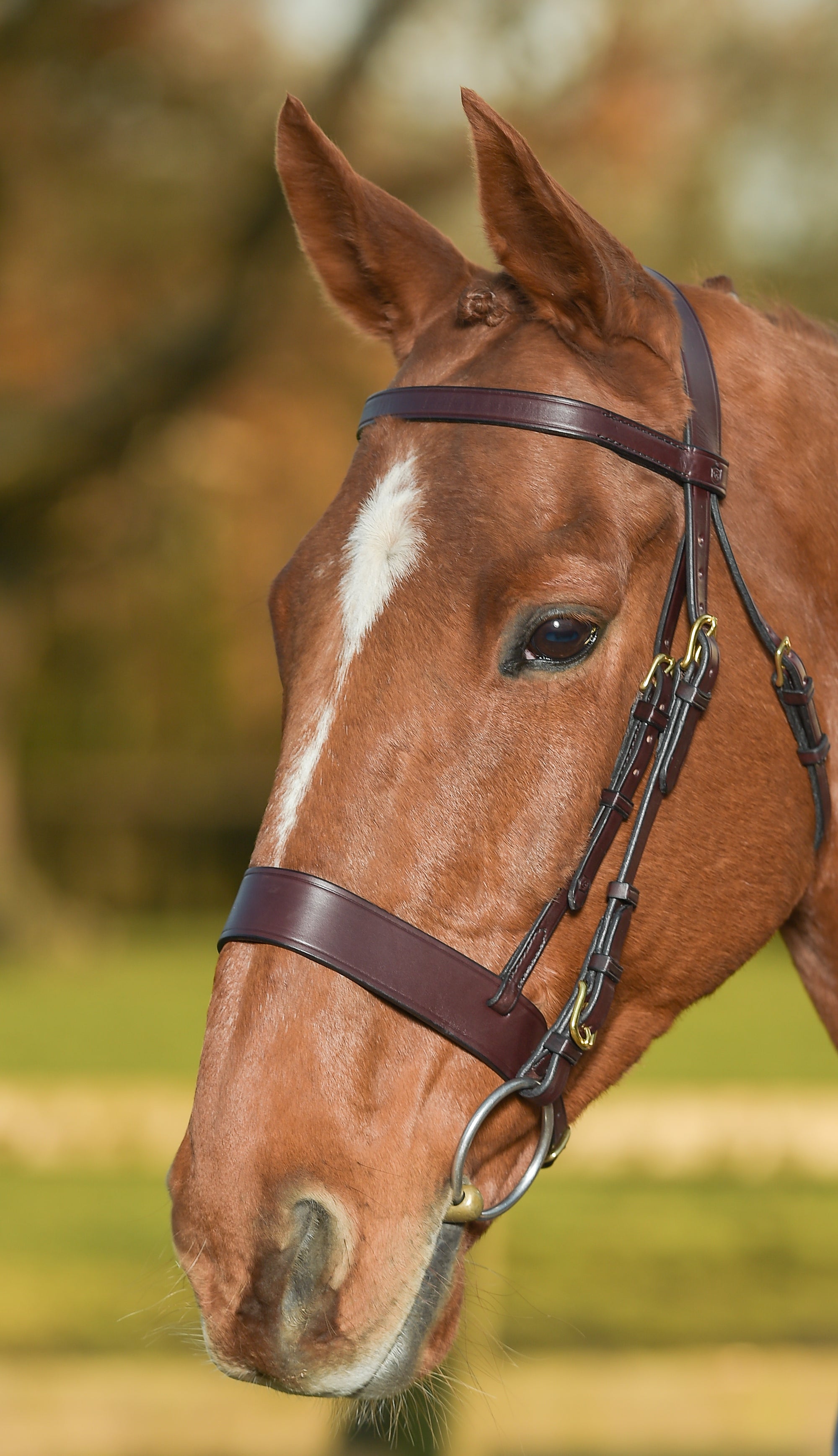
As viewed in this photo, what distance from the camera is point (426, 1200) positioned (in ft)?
5.99

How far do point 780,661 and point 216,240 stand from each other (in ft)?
55.7

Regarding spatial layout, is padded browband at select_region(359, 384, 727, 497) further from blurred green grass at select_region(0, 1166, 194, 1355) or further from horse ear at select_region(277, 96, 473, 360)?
blurred green grass at select_region(0, 1166, 194, 1355)

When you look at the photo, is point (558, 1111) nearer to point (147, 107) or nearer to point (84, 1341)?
point (84, 1341)

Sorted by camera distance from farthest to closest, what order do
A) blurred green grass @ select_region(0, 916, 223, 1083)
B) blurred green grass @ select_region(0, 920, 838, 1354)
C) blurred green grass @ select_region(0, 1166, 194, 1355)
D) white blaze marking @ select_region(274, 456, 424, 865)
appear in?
blurred green grass @ select_region(0, 916, 223, 1083), blurred green grass @ select_region(0, 920, 838, 1354), blurred green grass @ select_region(0, 1166, 194, 1355), white blaze marking @ select_region(274, 456, 424, 865)

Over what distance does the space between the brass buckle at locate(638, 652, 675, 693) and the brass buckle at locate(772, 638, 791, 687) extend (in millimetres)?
205

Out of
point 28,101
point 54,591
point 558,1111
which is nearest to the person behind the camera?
point 558,1111

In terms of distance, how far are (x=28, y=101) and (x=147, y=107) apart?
151cm

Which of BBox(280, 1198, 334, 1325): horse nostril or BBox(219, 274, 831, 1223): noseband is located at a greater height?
BBox(219, 274, 831, 1223): noseband

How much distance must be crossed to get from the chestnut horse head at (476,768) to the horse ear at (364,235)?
209mm

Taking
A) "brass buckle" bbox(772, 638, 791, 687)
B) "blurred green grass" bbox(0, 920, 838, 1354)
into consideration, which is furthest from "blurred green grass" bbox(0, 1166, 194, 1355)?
"brass buckle" bbox(772, 638, 791, 687)

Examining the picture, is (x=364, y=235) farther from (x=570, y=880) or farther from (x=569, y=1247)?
(x=569, y=1247)

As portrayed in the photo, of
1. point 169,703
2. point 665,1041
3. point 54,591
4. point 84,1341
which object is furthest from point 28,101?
point 84,1341

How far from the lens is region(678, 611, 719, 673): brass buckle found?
203 cm

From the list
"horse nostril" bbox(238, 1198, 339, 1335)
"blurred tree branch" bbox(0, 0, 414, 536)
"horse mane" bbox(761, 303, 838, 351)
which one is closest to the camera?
"horse nostril" bbox(238, 1198, 339, 1335)
